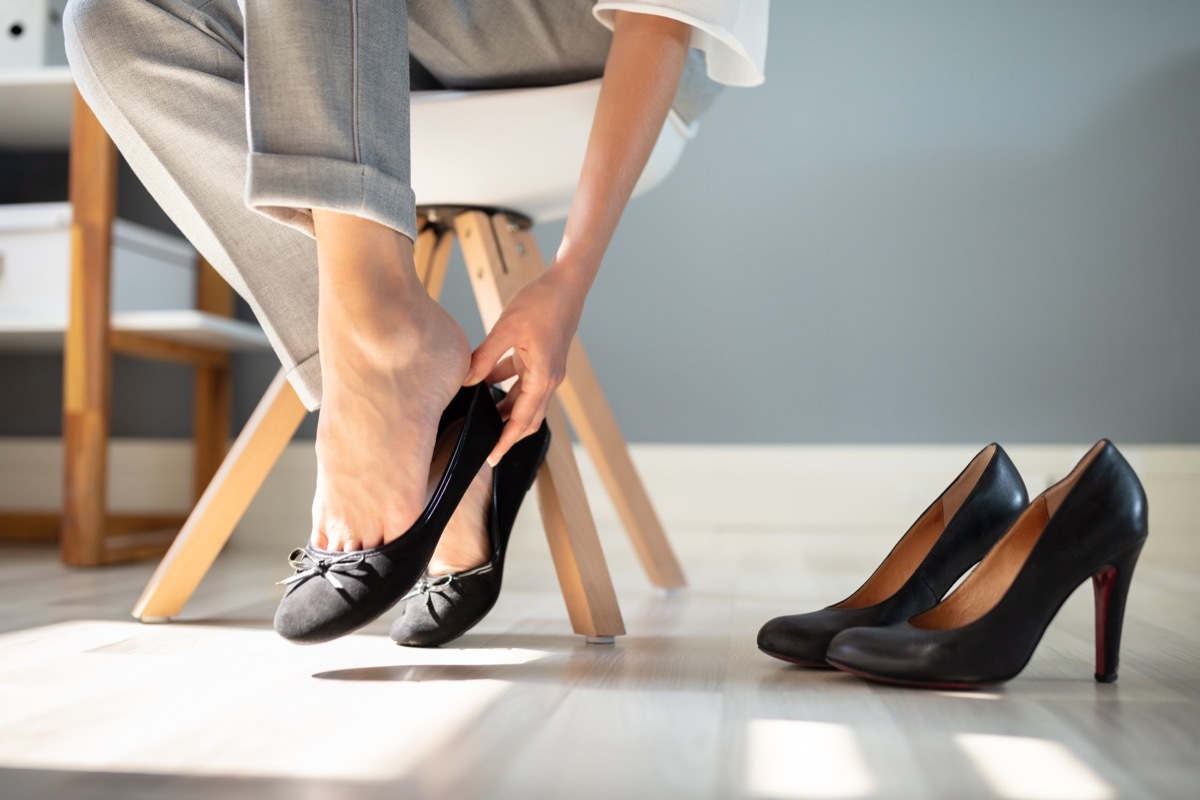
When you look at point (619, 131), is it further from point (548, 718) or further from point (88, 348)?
point (88, 348)

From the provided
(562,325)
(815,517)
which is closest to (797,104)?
(815,517)

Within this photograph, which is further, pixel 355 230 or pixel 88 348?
pixel 88 348

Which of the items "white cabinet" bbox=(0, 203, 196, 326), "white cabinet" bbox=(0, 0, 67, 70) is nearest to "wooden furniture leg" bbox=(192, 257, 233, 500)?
"white cabinet" bbox=(0, 203, 196, 326)

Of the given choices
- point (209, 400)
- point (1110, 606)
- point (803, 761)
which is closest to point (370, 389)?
point (803, 761)

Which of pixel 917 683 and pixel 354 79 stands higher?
pixel 354 79

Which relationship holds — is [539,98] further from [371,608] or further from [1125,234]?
[1125,234]

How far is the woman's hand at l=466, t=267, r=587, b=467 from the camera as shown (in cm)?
71

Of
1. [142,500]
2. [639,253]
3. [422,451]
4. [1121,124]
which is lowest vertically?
[142,500]

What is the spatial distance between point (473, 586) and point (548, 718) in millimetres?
205

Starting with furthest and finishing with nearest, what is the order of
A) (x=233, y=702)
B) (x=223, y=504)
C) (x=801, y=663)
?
(x=223, y=504) → (x=801, y=663) → (x=233, y=702)

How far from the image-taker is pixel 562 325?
Result: 28.9 inches

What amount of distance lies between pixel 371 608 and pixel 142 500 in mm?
1319

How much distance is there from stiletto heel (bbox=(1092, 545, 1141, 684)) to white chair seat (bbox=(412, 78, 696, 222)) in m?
0.50

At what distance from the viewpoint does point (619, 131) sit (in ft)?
2.53
